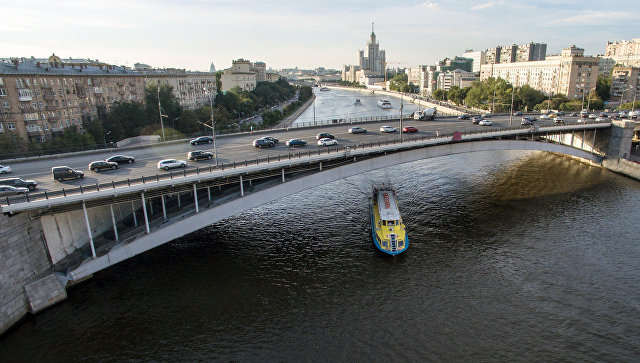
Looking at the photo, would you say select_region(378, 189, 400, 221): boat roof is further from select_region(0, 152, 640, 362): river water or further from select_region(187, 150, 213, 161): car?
select_region(187, 150, 213, 161): car

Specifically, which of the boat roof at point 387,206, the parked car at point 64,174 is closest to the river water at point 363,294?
the boat roof at point 387,206

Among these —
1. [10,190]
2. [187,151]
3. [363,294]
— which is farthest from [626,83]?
[10,190]

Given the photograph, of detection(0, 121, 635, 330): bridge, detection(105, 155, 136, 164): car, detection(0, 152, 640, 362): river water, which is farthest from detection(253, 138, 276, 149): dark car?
detection(105, 155, 136, 164): car

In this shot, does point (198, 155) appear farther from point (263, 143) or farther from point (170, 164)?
point (263, 143)

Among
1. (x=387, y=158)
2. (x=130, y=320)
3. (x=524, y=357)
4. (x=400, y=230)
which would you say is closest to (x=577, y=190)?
(x=387, y=158)

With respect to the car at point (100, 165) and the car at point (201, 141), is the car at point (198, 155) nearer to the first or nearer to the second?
the car at point (100, 165)
